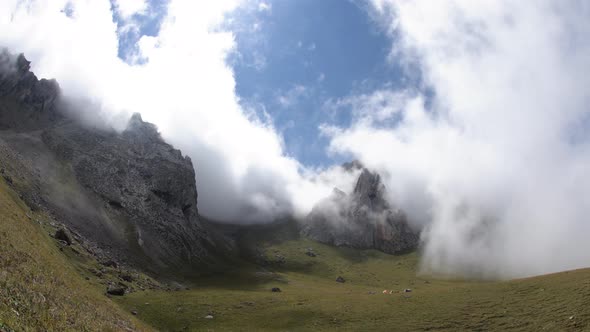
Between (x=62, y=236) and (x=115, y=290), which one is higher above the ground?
(x=62, y=236)

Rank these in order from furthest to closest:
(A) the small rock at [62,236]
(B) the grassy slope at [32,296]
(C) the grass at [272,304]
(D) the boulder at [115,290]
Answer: (A) the small rock at [62,236]
(D) the boulder at [115,290]
(C) the grass at [272,304]
(B) the grassy slope at [32,296]

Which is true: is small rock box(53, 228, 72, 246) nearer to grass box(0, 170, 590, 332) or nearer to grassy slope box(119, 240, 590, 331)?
grass box(0, 170, 590, 332)

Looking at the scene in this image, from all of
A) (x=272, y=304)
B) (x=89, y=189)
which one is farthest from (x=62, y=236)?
(x=89, y=189)

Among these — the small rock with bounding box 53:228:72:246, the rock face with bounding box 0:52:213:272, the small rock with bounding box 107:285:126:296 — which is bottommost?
the small rock with bounding box 107:285:126:296

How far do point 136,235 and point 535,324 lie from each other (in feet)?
463

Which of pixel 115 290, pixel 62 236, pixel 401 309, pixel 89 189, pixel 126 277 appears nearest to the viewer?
pixel 401 309

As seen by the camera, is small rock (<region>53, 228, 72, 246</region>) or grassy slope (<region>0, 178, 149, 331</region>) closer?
grassy slope (<region>0, 178, 149, 331</region>)

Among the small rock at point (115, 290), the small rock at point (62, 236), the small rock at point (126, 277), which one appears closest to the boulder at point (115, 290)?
the small rock at point (115, 290)

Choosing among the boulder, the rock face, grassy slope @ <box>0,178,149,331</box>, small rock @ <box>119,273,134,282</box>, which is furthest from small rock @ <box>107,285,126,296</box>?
the rock face

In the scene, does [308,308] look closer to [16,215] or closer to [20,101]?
[16,215]

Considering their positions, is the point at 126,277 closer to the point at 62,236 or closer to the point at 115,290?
the point at 62,236

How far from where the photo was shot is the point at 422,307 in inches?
2891

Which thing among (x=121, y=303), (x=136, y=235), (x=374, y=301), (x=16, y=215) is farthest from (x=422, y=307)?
(x=136, y=235)

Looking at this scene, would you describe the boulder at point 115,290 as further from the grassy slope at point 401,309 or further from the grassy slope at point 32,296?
the grassy slope at point 32,296
